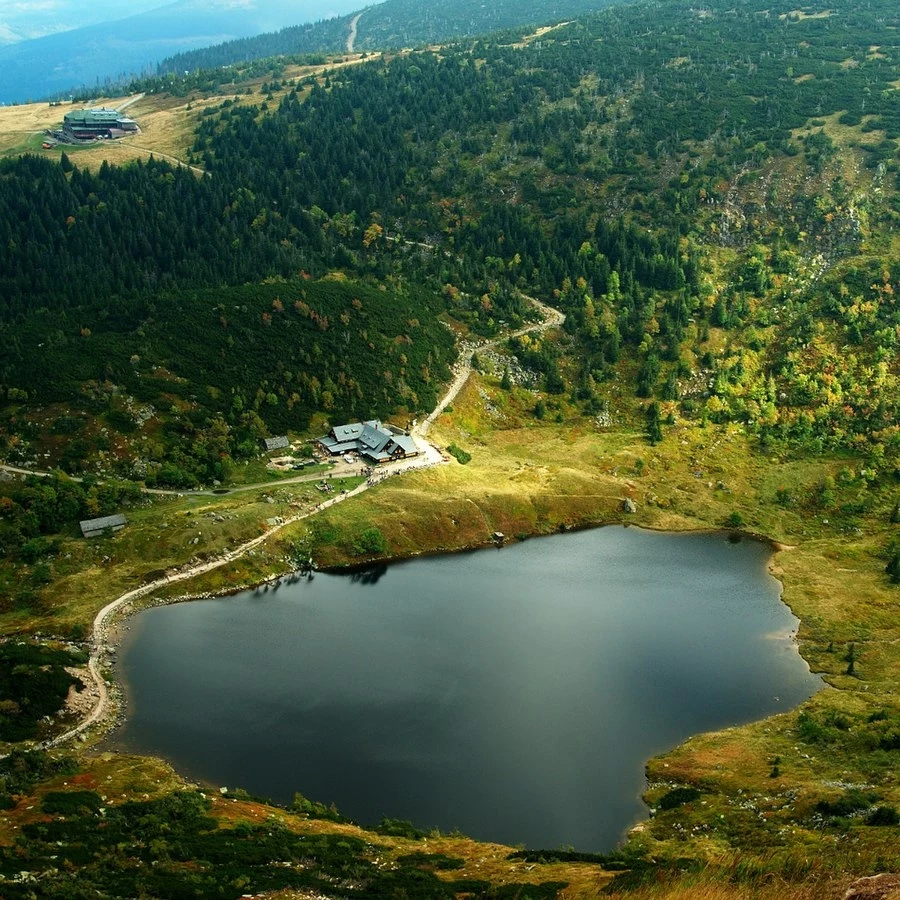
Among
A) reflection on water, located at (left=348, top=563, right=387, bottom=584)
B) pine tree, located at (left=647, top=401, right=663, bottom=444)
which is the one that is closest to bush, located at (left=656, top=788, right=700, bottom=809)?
reflection on water, located at (left=348, top=563, right=387, bottom=584)

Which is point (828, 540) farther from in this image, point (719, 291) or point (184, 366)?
point (184, 366)

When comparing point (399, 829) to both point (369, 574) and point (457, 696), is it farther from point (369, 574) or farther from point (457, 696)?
point (369, 574)

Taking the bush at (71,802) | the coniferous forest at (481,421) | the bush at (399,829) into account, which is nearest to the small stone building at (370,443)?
the coniferous forest at (481,421)

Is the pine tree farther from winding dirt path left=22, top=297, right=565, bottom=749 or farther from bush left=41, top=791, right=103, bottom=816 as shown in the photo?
bush left=41, top=791, right=103, bottom=816

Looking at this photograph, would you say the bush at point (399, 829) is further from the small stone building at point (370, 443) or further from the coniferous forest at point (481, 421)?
the small stone building at point (370, 443)

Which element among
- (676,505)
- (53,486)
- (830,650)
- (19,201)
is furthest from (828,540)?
(19,201)

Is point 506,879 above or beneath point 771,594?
above
